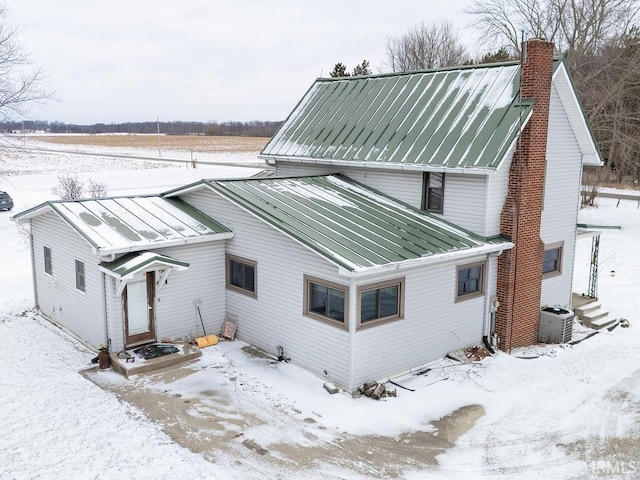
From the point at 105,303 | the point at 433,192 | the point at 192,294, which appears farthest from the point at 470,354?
the point at 105,303

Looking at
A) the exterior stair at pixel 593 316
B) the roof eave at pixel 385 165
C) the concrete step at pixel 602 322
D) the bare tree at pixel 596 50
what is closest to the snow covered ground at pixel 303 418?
the concrete step at pixel 602 322

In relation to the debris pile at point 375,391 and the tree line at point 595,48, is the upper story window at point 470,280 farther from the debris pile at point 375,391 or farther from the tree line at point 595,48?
the tree line at point 595,48

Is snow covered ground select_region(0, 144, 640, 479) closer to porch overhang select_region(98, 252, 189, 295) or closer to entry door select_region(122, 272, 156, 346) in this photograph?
entry door select_region(122, 272, 156, 346)

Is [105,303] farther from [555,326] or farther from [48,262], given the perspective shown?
[555,326]

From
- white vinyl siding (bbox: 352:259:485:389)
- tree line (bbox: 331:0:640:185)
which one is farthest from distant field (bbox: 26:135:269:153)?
white vinyl siding (bbox: 352:259:485:389)

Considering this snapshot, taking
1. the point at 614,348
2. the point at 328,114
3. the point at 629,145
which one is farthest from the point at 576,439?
the point at 629,145
